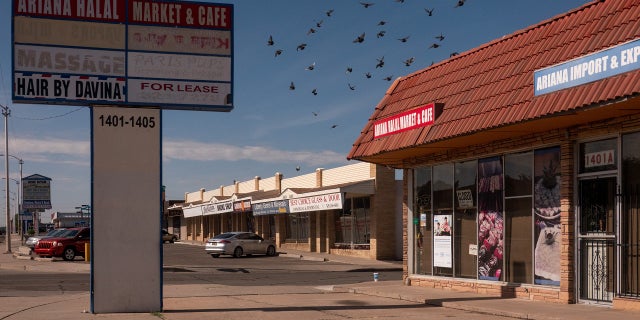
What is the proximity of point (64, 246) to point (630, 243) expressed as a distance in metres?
29.7

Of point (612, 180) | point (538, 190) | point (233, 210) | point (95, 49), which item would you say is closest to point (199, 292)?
point (95, 49)

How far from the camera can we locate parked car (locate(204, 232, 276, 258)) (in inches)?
1683

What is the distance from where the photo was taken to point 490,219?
1825 centimetres

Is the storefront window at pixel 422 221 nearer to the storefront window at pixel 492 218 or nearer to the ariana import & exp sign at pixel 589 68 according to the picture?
the storefront window at pixel 492 218

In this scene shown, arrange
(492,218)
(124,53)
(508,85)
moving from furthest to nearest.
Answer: (492,218)
(508,85)
(124,53)

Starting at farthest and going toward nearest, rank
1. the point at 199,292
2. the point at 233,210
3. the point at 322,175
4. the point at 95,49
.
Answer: the point at 233,210
the point at 322,175
the point at 199,292
the point at 95,49

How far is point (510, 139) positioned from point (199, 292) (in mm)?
8655

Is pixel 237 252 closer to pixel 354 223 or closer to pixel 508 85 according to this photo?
pixel 354 223

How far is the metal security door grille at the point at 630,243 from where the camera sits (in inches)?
551

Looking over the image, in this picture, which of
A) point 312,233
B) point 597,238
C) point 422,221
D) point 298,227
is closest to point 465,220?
point 422,221

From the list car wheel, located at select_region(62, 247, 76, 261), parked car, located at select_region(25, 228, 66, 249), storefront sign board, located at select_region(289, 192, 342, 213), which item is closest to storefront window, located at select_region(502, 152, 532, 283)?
storefront sign board, located at select_region(289, 192, 342, 213)

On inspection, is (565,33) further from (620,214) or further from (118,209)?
(118,209)

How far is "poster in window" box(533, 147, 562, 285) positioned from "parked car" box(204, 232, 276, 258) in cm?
2790

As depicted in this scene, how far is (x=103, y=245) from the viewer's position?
1493 centimetres
